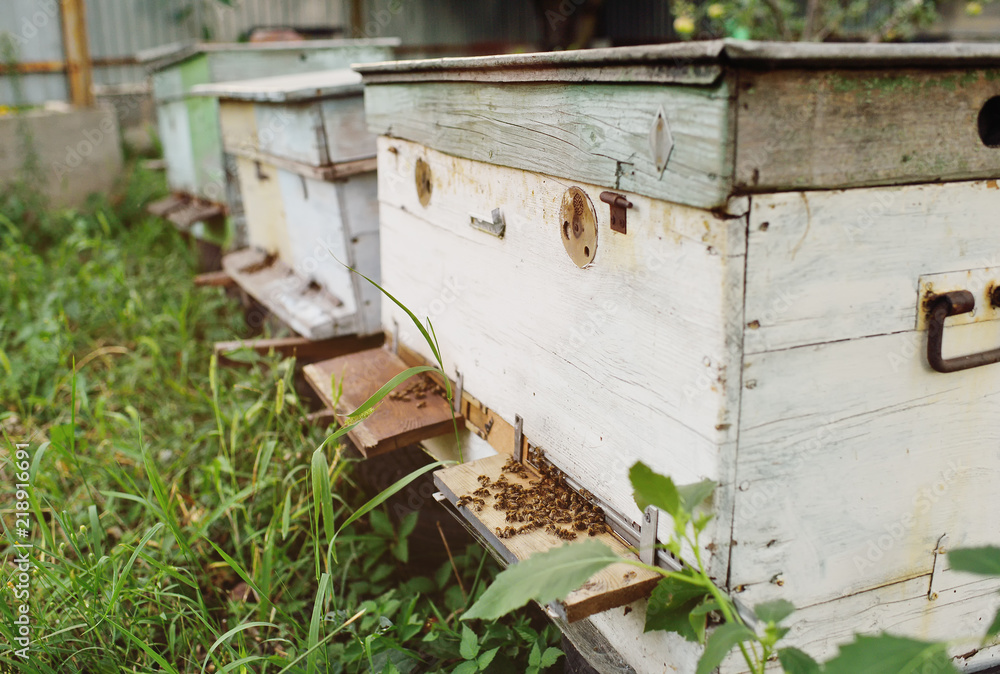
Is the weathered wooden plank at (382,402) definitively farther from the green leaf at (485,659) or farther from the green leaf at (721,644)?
the green leaf at (721,644)

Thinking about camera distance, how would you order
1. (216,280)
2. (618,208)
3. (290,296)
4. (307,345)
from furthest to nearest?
(216,280), (290,296), (307,345), (618,208)

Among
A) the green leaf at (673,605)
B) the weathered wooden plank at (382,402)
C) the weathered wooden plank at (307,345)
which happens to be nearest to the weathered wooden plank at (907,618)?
the green leaf at (673,605)

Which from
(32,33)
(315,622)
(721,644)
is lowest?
(315,622)

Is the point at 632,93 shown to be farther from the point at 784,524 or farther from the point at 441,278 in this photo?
the point at 441,278

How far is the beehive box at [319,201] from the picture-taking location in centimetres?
287

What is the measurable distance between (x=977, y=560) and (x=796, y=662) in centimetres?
31

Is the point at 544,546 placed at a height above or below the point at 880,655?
below

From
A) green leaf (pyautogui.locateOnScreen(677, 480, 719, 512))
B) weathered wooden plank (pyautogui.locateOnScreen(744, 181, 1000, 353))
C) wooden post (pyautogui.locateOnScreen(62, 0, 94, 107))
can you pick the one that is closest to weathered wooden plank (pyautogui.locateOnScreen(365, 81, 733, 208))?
weathered wooden plank (pyautogui.locateOnScreen(744, 181, 1000, 353))

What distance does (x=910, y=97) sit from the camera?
1.16 m

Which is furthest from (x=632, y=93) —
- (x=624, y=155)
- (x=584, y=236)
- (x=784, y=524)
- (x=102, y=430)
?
(x=102, y=430)

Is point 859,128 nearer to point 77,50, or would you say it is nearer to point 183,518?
point 183,518

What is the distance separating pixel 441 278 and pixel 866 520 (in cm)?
125

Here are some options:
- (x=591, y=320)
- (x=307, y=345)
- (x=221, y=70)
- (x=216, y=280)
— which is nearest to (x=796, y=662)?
(x=591, y=320)

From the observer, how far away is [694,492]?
3.76 feet
